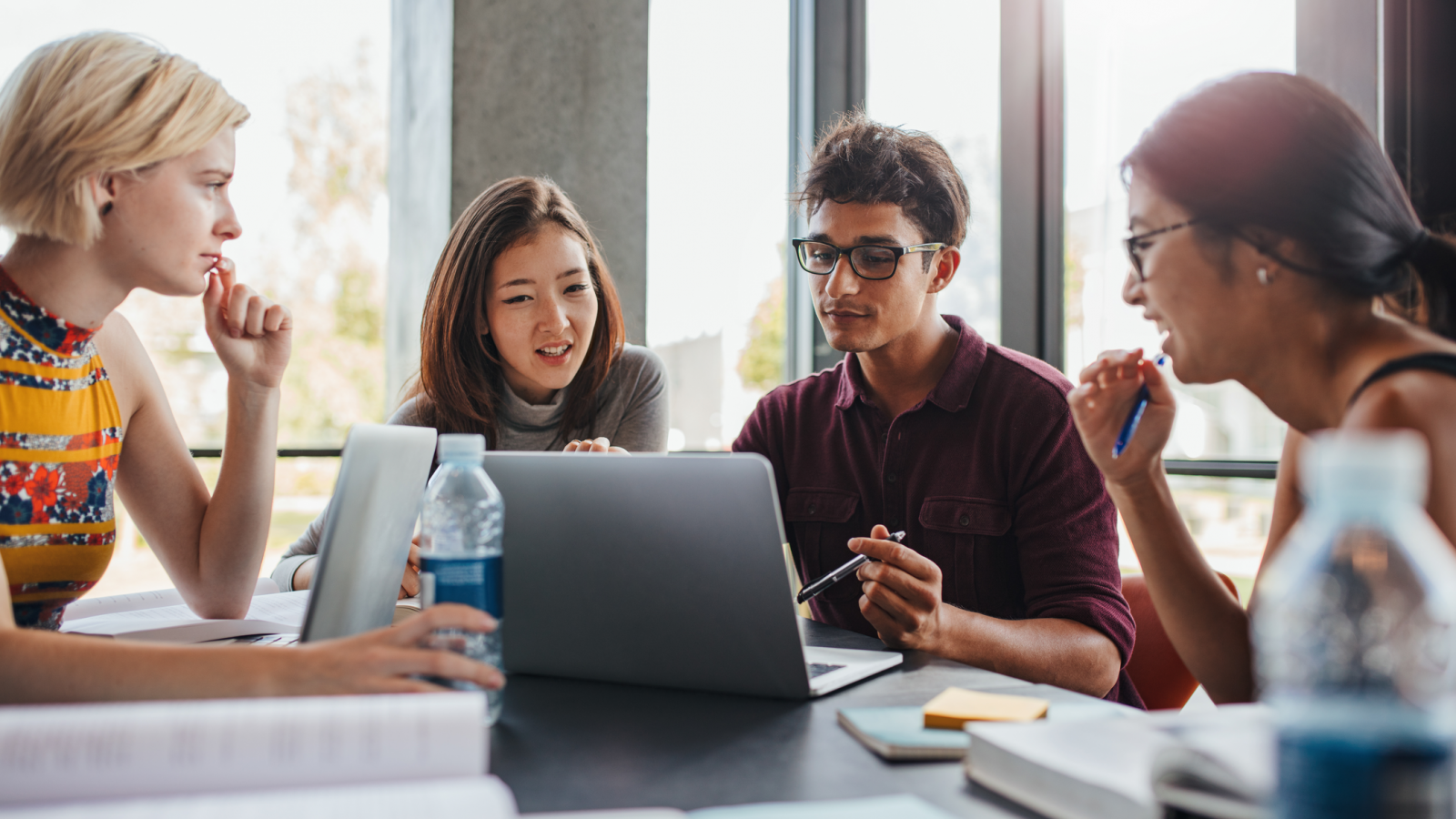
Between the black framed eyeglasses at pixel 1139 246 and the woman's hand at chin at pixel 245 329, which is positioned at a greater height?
the black framed eyeglasses at pixel 1139 246

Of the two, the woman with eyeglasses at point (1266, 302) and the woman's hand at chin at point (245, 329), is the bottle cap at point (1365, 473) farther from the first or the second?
the woman's hand at chin at point (245, 329)

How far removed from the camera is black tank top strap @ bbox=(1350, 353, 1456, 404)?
89 centimetres

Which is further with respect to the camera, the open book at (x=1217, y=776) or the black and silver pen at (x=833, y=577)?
the black and silver pen at (x=833, y=577)

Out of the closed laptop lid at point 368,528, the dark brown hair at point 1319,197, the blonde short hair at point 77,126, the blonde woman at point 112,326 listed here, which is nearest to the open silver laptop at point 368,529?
the closed laptop lid at point 368,528

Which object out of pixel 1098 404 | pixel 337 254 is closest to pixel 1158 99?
pixel 1098 404

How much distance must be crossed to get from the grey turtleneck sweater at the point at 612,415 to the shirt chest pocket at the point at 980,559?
698 mm

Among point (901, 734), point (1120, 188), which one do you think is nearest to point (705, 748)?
point (901, 734)

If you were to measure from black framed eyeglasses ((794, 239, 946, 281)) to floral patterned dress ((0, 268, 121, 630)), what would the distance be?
1181mm

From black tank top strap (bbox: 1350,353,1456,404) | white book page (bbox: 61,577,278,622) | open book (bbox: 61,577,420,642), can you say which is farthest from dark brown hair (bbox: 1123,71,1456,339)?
white book page (bbox: 61,577,278,622)

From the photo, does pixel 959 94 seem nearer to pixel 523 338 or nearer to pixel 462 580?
pixel 523 338

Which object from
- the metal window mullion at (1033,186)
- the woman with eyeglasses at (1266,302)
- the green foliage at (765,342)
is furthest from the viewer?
the green foliage at (765,342)

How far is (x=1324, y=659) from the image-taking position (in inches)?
17.8

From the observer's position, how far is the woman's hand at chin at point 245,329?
139cm

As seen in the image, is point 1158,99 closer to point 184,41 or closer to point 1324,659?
point 1324,659
